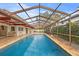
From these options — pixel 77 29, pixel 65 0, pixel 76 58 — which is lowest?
pixel 76 58

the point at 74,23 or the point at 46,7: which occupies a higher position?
the point at 46,7

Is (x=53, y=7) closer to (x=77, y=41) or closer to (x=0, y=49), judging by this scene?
(x=77, y=41)

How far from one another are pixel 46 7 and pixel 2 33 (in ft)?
30.7

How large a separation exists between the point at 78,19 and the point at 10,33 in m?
10.9

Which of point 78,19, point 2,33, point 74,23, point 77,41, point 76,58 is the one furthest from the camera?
point 2,33

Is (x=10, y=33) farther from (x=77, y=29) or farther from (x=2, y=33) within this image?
(x=77, y=29)

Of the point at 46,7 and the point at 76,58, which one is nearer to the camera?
the point at 76,58

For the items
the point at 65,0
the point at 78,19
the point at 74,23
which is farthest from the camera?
the point at 74,23

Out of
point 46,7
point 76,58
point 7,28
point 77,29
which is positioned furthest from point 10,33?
point 76,58

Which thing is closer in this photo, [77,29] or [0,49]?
[0,49]

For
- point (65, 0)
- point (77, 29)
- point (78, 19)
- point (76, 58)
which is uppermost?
point (65, 0)

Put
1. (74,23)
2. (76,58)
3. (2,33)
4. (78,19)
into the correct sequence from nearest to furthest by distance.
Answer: (76,58)
(78,19)
(74,23)
(2,33)

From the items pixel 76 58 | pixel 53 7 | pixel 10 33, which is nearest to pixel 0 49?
pixel 76 58

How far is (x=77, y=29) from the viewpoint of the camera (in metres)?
8.75
